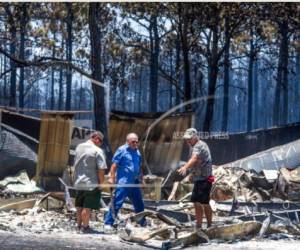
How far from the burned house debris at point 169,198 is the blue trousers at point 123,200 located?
0.19m

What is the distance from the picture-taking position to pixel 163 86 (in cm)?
2555

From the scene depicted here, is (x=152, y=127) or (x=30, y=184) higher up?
(x=152, y=127)

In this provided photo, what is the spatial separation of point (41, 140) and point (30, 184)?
1.25 m

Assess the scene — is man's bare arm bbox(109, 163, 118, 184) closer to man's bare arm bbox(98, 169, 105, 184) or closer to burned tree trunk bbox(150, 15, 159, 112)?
man's bare arm bbox(98, 169, 105, 184)

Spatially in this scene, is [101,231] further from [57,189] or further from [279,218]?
[57,189]

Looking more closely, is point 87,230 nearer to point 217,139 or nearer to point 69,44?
point 217,139

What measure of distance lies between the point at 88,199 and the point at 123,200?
2.07 ft

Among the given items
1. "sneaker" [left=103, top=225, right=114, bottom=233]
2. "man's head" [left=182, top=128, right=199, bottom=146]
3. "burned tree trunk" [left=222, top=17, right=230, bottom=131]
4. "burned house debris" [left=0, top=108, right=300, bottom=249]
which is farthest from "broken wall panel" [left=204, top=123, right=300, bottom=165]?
"sneaker" [left=103, top=225, right=114, bottom=233]

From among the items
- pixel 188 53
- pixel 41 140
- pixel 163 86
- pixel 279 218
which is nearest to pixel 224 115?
pixel 188 53

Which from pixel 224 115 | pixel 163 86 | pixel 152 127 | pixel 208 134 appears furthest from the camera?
pixel 163 86

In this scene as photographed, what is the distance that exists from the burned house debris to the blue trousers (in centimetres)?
19

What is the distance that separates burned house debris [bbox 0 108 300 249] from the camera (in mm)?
9555

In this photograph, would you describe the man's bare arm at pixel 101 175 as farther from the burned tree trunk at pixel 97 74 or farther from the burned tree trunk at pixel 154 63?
the burned tree trunk at pixel 154 63

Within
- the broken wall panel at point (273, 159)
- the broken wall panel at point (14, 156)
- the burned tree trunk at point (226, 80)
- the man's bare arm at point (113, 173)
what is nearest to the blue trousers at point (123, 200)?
the man's bare arm at point (113, 173)
